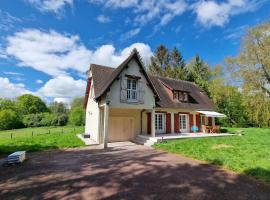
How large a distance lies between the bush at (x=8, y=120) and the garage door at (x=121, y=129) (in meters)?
39.0

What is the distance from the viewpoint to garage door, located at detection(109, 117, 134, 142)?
58.8 ft

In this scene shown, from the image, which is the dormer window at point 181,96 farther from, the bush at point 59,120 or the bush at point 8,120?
the bush at point 8,120

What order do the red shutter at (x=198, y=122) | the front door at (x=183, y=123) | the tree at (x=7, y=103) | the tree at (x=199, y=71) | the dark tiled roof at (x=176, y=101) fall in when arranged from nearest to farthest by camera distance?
the dark tiled roof at (x=176, y=101) → the front door at (x=183, y=123) → the red shutter at (x=198, y=122) → the tree at (x=199, y=71) → the tree at (x=7, y=103)

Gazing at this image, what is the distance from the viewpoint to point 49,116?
4691cm

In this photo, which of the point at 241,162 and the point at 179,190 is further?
the point at 241,162

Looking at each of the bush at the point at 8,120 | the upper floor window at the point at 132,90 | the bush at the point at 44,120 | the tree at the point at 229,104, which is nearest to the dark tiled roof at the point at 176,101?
the upper floor window at the point at 132,90

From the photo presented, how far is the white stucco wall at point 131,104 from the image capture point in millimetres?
15445

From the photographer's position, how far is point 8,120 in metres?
43.3

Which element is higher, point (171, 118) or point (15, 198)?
point (171, 118)

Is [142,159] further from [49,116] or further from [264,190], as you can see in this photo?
[49,116]

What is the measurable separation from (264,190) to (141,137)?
12.0m

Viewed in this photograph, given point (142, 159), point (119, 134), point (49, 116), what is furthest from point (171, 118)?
point (49, 116)

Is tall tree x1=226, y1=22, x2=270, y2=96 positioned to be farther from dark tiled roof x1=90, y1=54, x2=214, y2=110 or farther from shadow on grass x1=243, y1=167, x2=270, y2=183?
shadow on grass x1=243, y1=167, x2=270, y2=183

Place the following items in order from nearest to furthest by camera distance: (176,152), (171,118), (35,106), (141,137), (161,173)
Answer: (161,173), (176,152), (141,137), (171,118), (35,106)
